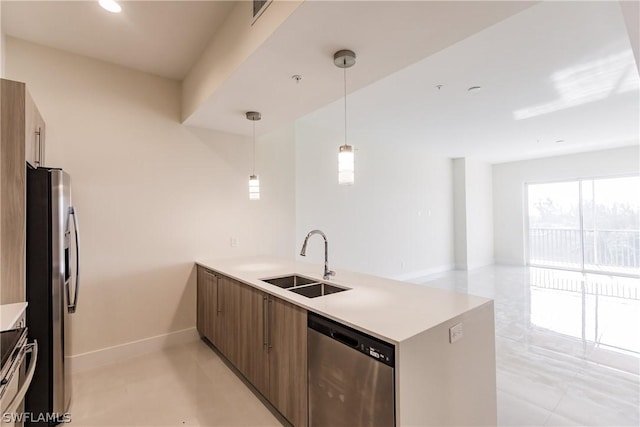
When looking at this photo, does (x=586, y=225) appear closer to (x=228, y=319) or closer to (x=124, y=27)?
(x=228, y=319)

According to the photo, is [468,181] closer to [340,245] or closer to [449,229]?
[449,229]

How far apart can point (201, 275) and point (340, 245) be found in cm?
248

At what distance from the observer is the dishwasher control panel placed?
1268 millimetres

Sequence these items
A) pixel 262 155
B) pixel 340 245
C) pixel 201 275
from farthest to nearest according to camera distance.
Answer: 1. pixel 340 245
2. pixel 262 155
3. pixel 201 275

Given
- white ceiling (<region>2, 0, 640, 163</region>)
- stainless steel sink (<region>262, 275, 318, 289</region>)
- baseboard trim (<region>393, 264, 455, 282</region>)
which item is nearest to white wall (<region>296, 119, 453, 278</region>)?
baseboard trim (<region>393, 264, 455, 282</region>)

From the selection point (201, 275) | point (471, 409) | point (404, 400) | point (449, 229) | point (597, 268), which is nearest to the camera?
point (404, 400)

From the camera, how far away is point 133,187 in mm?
2969

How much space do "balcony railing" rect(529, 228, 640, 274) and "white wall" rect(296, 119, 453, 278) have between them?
245 centimetres

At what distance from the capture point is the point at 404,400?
1.23 m

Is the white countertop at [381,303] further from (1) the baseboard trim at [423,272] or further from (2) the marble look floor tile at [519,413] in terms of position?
(1) the baseboard trim at [423,272]

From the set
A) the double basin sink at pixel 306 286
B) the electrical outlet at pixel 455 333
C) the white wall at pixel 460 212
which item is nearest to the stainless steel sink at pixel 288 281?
the double basin sink at pixel 306 286

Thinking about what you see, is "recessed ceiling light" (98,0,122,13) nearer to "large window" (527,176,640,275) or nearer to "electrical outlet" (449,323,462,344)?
"electrical outlet" (449,323,462,344)

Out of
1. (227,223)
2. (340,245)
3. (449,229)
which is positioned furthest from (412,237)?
(227,223)

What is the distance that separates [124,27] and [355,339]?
112 inches
